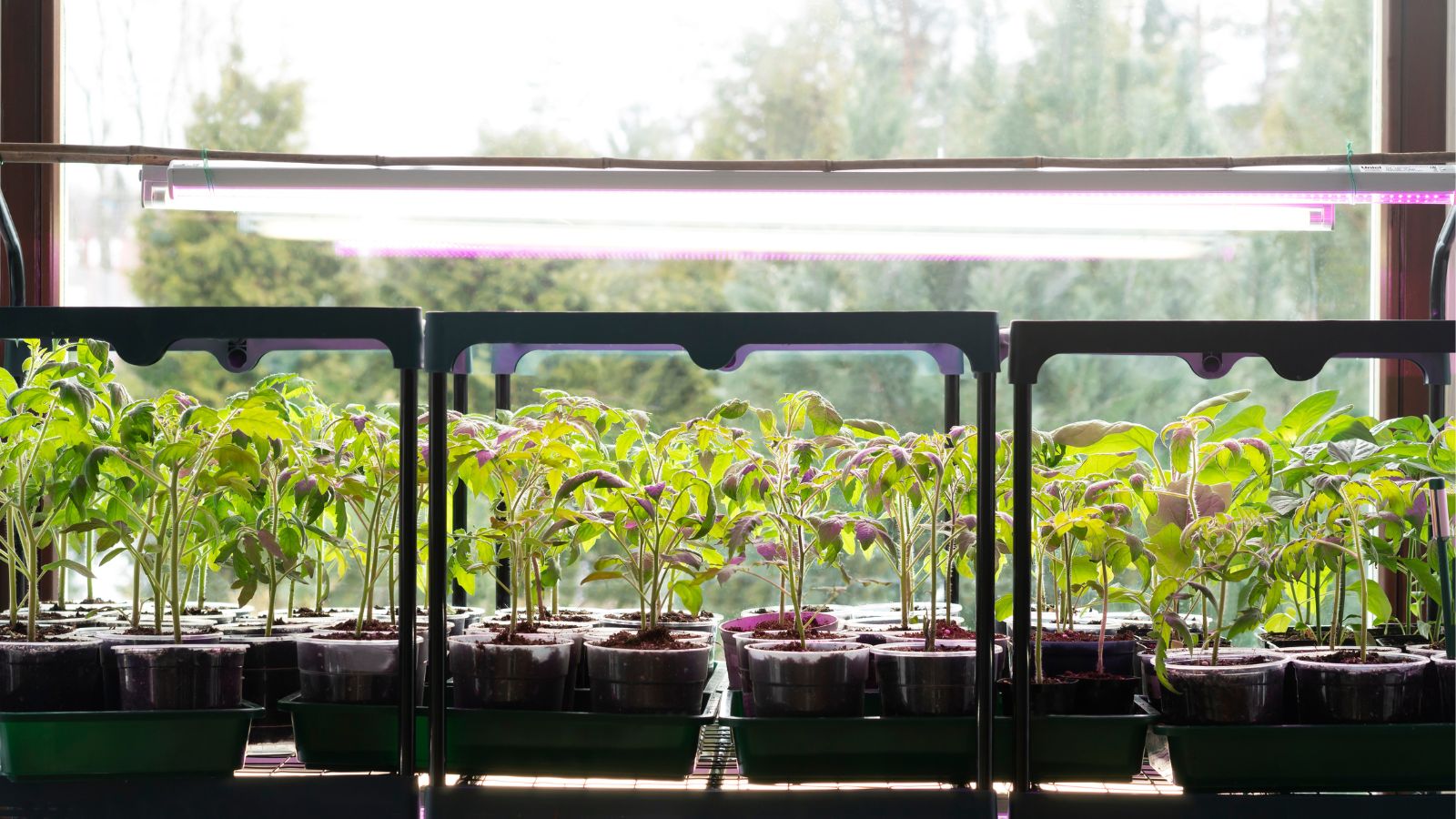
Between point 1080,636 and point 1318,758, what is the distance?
270mm

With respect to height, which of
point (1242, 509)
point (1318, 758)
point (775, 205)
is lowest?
point (1318, 758)

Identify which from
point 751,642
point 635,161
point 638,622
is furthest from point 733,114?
point 751,642

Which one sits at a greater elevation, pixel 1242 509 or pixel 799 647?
pixel 1242 509

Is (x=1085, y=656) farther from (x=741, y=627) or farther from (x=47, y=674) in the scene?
(x=47, y=674)

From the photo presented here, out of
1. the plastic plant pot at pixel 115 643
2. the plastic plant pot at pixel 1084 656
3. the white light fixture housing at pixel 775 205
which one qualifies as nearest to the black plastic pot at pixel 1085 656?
the plastic plant pot at pixel 1084 656

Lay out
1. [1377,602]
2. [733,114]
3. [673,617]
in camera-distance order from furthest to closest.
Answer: [733,114]
[673,617]
[1377,602]

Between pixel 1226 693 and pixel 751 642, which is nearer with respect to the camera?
pixel 1226 693

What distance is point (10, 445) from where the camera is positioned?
1.10 m

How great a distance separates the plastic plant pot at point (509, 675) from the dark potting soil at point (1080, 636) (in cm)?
53

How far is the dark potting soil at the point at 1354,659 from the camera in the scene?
41.9 inches

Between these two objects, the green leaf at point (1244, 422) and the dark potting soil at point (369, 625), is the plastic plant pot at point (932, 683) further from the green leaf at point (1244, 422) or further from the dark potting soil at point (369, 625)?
the dark potting soil at point (369, 625)

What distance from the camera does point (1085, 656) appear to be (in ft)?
3.85

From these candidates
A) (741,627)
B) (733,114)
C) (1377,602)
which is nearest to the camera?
(1377,602)

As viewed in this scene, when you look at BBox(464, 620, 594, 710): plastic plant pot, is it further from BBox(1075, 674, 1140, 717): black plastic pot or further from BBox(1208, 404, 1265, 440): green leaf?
BBox(1208, 404, 1265, 440): green leaf
